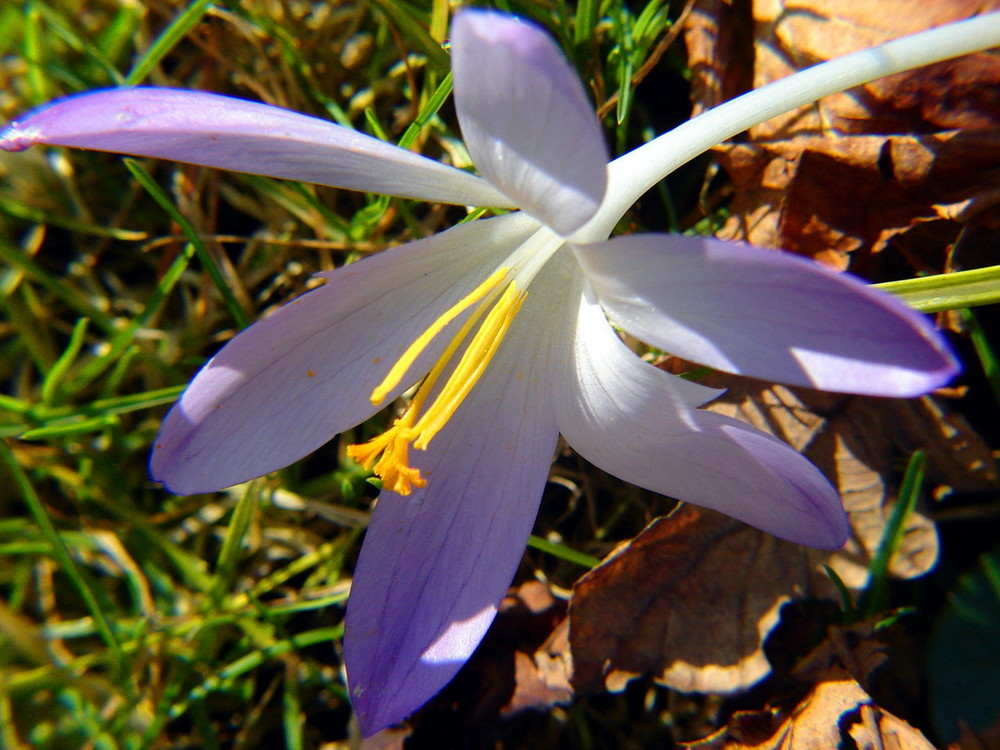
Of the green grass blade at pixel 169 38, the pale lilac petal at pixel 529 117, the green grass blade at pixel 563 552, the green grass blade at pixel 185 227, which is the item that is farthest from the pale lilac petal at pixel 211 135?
the green grass blade at pixel 563 552

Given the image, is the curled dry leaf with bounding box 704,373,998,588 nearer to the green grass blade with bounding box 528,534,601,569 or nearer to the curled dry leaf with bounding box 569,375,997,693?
the curled dry leaf with bounding box 569,375,997,693

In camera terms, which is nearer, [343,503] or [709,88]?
[709,88]

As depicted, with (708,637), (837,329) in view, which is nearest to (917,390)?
(837,329)

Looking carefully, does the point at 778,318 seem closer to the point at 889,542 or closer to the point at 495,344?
the point at 495,344

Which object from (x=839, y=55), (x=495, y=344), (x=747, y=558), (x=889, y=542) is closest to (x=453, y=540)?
(x=495, y=344)

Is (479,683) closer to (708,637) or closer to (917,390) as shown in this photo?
(708,637)

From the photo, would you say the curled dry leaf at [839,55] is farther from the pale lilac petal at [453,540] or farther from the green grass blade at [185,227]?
the green grass blade at [185,227]
